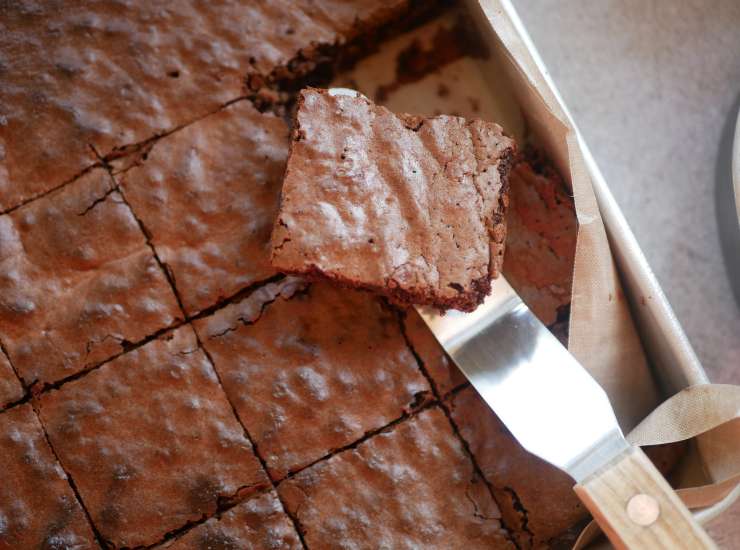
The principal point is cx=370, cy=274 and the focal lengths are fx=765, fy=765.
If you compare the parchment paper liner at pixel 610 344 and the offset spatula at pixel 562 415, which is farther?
the parchment paper liner at pixel 610 344

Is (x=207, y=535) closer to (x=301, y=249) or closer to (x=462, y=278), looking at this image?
(x=301, y=249)

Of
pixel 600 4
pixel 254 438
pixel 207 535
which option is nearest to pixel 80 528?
pixel 207 535

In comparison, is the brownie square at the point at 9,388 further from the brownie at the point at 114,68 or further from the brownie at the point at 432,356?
the brownie at the point at 432,356

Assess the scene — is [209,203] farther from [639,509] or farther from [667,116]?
[667,116]

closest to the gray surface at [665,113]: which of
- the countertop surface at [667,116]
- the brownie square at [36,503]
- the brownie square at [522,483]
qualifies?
the countertop surface at [667,116]

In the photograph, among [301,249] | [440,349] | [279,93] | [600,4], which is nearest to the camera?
[301,249]

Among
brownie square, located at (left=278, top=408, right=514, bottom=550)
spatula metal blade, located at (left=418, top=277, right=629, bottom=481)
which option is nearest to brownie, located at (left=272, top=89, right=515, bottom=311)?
spatula metal blade, located at (left=418, top=277, right=629, bottom=481)
